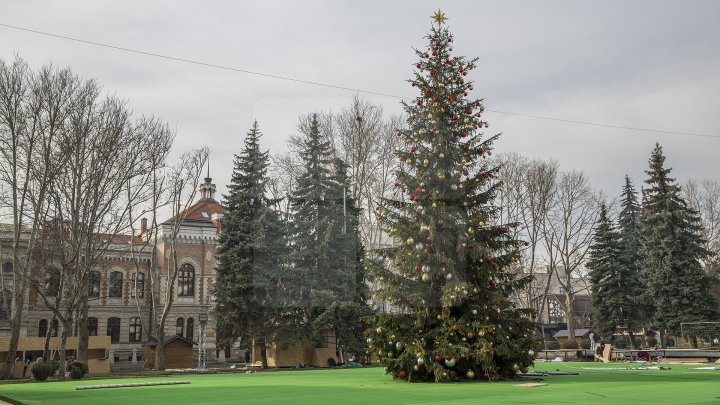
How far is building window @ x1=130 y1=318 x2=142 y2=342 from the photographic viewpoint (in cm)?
4972

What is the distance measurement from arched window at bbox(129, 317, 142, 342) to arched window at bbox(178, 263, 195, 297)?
4037 mm

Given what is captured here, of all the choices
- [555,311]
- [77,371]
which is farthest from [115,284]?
[555,311]

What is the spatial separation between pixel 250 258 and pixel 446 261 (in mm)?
22063

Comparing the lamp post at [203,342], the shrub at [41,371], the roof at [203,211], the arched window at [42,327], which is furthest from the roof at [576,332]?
the shrub at [41,371]

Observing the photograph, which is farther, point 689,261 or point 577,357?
point 689,261

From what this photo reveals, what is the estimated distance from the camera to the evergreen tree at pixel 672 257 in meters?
35.8

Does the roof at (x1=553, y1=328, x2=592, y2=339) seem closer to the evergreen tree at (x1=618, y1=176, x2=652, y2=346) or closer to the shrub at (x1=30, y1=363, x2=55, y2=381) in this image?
the evergreen tree at (x1=618, y1=176, x2=652, y2=346)

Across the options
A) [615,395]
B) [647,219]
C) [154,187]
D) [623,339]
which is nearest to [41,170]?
[154,187]

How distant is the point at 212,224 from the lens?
52312 mm

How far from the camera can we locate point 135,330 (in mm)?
49938

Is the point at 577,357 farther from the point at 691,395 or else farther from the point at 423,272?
the point at 691,395

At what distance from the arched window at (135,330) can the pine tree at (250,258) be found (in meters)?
17.9

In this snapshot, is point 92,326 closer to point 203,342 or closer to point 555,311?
point 203,342

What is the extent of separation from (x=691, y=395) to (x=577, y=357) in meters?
23.3
